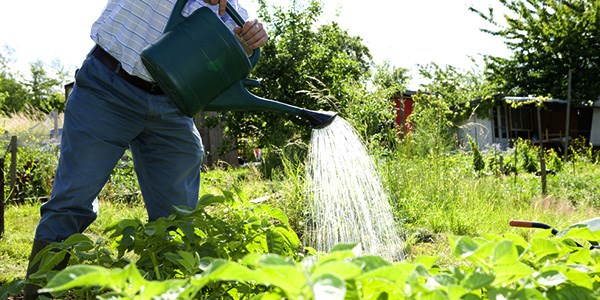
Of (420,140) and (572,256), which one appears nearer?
(572,256)

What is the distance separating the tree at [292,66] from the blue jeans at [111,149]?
7.47 meters

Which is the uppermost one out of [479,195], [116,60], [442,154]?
[116,60]

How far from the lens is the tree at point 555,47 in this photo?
853 inches

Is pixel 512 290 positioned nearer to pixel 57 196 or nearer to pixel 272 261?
pixel 272 261

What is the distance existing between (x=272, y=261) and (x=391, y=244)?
326 centimetres

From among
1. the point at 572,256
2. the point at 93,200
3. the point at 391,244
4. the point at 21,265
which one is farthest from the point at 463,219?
the point at 572,256

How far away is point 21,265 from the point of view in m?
3.38

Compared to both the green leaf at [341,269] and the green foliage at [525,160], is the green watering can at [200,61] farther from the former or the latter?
the green foliage at [525,160]

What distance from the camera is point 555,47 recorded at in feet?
71.8

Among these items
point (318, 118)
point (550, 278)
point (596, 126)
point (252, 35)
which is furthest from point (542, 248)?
point (596, 126)

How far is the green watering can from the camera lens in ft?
5.49

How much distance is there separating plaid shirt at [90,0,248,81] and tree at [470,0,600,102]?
21.6 m

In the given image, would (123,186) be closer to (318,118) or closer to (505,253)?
(318,118)

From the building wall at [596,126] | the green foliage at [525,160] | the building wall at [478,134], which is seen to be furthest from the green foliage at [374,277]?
the building wall at [596,126]
